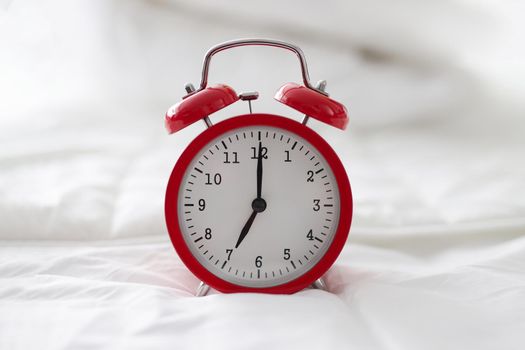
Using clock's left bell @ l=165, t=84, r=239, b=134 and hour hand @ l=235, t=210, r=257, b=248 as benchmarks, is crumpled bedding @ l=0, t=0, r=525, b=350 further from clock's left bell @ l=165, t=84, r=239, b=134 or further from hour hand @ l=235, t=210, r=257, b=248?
clock's left bell @ l=165, t=84, r=239, b=134

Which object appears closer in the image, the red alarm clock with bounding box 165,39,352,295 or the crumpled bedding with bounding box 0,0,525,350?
the crumpled bedding with bounding box 0,0,525,350

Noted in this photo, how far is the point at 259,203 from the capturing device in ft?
3.49

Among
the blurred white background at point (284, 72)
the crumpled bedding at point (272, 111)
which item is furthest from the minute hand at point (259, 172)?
the blurred white background at point (284, 72)

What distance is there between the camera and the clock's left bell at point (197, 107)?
103cm

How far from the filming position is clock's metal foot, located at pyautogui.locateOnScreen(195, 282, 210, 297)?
1.09 m

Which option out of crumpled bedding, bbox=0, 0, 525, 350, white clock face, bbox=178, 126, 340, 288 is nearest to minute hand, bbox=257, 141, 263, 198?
white clock face, bbox=178, 126, 340, 288

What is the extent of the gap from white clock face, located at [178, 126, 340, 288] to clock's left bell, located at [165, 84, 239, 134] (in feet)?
0.17

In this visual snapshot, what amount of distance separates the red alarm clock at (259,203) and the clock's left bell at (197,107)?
0.06 ft

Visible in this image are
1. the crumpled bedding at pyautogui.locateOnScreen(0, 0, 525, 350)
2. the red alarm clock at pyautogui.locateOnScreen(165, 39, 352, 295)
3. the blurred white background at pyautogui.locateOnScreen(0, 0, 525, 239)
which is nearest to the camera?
the crumpled bedding at pyautogui.locateOnScreen(0, 0, 525, 350)

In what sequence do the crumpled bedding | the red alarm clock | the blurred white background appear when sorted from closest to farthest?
the crumpled bedding
the red alarm clock
the blurred white background

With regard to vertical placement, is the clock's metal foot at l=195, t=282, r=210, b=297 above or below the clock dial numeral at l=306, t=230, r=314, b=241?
below

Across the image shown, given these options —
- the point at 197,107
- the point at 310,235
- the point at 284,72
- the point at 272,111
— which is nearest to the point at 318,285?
the point at 310,235

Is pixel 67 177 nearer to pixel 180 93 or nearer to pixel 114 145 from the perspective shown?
pixel 114 145

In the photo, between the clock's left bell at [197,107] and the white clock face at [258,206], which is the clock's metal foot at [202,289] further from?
the clock's left bell at [197,107]
